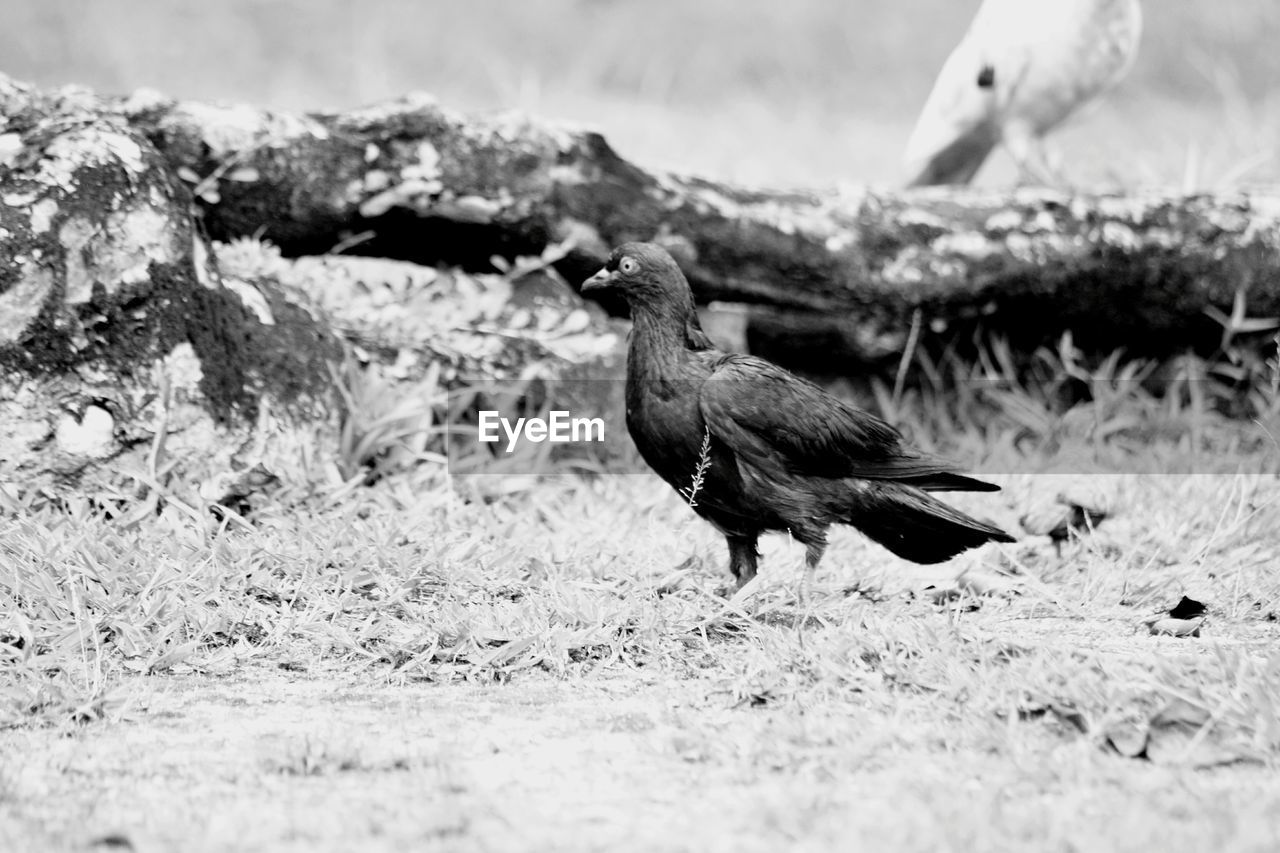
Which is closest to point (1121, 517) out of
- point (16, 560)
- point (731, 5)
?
point (16, 560)

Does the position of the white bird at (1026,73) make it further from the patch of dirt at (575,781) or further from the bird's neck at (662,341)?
the patch of dirt at (575,781)

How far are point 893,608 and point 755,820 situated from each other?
1.40 metres

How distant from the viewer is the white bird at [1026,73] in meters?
5.69

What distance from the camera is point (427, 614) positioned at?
3.30m

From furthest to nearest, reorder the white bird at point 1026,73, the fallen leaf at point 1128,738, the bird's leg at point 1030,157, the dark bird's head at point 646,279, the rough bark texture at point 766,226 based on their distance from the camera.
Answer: the bird's leg at point 1030,157
the white bird at point 1026,73
the rough bark texture at point 766,226
the dark bird's head at point 646,279
the fallen leaf at point 1128,738

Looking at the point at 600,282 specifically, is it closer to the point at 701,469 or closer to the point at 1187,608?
the point at 701,469

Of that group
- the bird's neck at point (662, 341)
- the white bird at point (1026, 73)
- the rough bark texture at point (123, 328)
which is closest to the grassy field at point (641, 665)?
the rough bark texture at point (123, 328)

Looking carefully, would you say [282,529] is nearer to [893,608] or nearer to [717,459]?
[717,459]

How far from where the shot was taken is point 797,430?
135 inches

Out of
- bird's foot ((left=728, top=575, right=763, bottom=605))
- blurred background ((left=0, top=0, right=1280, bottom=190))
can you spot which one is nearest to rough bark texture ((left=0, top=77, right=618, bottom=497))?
bird's foot ((left=728, top=575, right=763, bottom=605))

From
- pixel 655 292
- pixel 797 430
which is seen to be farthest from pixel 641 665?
pixel 655 292

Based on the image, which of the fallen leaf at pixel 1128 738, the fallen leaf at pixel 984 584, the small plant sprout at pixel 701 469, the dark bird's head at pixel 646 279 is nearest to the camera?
the fallen leaf at pixel 1128 738

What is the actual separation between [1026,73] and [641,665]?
12.2ft

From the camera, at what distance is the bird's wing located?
3.38 meters
